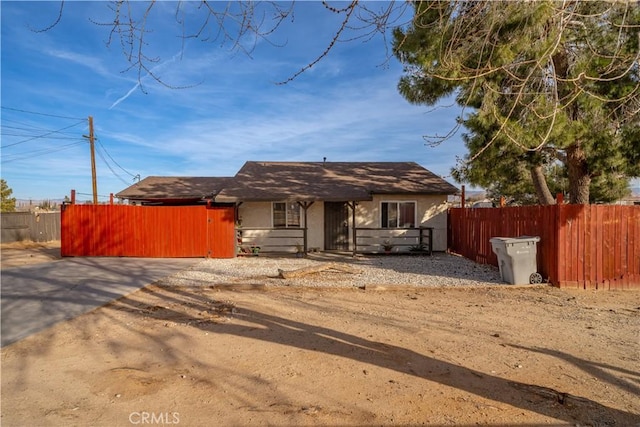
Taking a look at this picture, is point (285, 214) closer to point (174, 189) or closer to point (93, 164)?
point (174, 189)

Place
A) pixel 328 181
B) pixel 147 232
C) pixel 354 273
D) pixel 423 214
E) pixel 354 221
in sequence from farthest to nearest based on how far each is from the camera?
1. pixel 328 181
2. pixel 423 214
3. pixel 354 221
4. pixel 147 232
5. pixel 354 273

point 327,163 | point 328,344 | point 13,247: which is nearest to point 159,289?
point 328,344

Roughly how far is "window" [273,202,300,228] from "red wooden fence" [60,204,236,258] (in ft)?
7.25

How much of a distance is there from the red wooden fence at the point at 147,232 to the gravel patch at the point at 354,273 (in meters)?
0.98

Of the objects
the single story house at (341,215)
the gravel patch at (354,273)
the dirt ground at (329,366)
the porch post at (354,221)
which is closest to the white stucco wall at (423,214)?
the single story house at (341,215)

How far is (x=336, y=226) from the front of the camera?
15961mm

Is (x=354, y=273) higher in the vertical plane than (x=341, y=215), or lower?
lower

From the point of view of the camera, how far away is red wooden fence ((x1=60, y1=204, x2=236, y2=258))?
45.8 ft

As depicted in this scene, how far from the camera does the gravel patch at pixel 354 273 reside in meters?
9.29

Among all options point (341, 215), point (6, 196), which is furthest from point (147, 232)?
point (6, 196)

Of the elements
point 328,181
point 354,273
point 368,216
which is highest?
point 328,181

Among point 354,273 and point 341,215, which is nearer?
point 354,273

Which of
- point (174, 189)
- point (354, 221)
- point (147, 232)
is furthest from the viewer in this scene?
point (174, 189)

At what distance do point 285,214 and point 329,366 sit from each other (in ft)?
38.7
